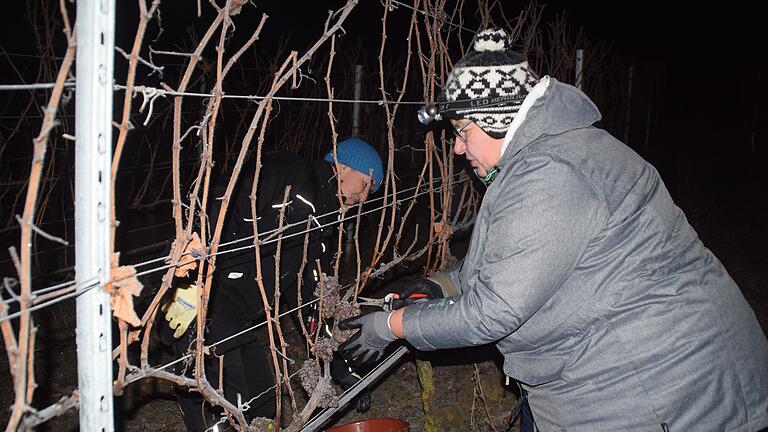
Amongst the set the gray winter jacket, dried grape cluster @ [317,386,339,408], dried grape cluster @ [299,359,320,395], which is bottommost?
dried grape cluster @ [317,386,339,408]

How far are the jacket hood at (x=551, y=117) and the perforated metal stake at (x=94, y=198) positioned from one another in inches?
38.0

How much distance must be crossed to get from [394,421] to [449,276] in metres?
0.59

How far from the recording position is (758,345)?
1738mm

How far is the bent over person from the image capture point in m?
2.52

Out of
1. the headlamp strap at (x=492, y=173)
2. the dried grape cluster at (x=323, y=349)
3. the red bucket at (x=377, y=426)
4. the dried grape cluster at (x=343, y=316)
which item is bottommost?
the red bucket at (x=377, y=426)

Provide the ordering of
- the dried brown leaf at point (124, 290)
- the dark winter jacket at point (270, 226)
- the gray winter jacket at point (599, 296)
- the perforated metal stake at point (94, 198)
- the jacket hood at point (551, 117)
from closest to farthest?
the perforated metal stake at point (94, 198) → the dried brown leaf at point (124, 290) → the gray winter jacket at point (599, 296) → the jacket hood at point (551, 117) → the dark winter jacket at point (270, 226)

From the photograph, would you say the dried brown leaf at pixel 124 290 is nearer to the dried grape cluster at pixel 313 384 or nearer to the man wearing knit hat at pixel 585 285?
the man wearing knit hat at pixel 585 285

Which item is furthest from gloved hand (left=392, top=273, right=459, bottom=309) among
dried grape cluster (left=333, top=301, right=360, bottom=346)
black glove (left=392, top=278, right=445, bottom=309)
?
dried grape cluster (left=333, top=301, right=360, bottom=346)

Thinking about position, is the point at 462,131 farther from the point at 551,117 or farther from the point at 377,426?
the point at 377,426

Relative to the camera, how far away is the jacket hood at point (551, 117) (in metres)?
1.62

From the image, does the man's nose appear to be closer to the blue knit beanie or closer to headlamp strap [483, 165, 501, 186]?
headlamp strap [483, 165, 501, 186]

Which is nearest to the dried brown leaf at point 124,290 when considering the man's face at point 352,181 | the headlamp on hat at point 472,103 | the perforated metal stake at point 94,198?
the perforated metal stake at point 94,198

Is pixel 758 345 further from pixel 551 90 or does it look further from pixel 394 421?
pixel 394 421

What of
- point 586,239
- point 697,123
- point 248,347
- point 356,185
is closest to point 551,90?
point 586,239
